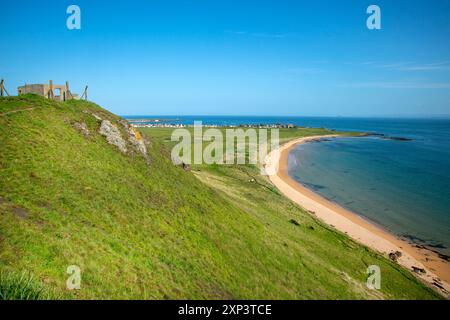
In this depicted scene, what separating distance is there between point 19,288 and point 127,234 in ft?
25.2

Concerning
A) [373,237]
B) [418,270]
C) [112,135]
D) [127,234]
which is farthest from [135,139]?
[373,237]

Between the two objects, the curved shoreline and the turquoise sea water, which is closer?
the curved shoreline

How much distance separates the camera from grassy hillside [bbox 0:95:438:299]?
484 inches

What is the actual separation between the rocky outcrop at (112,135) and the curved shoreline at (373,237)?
102 ft

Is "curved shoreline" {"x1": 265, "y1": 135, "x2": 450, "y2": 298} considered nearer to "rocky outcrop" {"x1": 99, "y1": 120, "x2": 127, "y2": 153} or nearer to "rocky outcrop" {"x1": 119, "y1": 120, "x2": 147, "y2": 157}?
"rocky outcrop" {"x1": 119, "y1": 120, "x2": 147, "y2": 157}

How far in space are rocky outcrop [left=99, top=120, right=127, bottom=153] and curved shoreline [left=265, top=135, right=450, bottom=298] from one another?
31.0 meters

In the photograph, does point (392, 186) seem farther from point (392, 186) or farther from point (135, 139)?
point (135, 139)

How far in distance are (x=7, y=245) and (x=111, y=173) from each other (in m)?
9.40

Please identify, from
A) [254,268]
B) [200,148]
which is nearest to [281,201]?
[254,268]

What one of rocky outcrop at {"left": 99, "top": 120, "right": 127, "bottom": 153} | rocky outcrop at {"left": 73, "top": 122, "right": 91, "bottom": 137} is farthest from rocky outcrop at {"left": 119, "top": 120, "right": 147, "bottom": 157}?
rocky outcrop at {"left": 73, "top": 122, "right": 91, "bottom": 137}

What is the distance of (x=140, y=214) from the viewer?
18469mm

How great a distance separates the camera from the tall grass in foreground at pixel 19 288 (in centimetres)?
831

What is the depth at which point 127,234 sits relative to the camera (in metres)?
16.3

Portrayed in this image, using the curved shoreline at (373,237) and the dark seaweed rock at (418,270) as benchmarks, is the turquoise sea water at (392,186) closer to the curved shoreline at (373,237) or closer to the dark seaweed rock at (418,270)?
the curved shoreline at (373,237)
